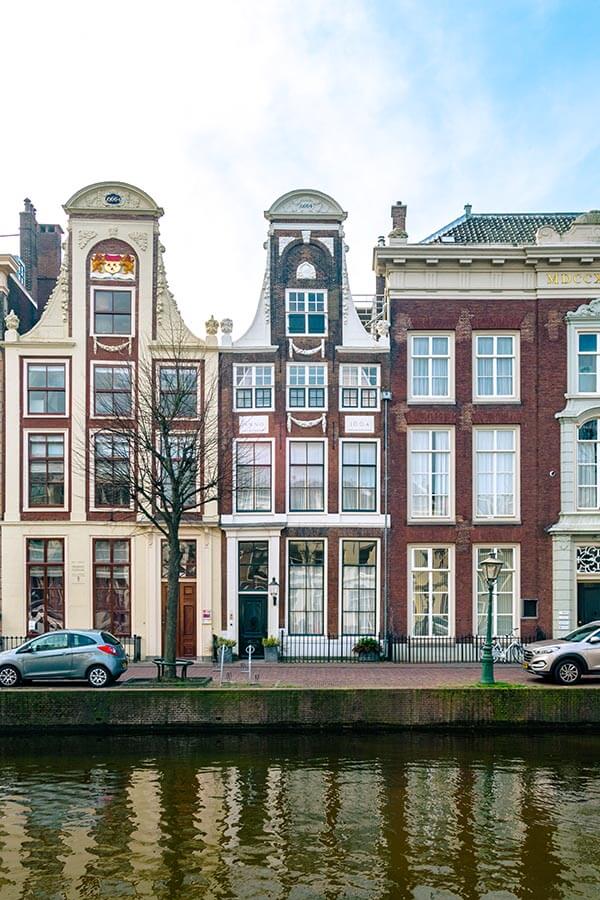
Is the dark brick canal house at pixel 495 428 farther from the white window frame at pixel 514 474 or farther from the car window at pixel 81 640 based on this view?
the car window at pixel 81 640

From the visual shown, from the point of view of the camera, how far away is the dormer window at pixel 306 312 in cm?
2950

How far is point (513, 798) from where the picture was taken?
1464 cm

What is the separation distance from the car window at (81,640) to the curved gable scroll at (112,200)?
15.4 meters

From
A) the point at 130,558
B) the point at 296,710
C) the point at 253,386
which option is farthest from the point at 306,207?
the point at 296,710

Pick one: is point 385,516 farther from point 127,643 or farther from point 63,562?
point 63,562

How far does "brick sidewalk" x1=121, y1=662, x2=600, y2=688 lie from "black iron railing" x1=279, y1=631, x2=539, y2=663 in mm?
955

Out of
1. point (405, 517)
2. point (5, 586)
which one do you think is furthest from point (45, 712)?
point (405, 517)

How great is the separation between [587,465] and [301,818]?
19552mm

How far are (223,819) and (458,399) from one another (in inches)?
751

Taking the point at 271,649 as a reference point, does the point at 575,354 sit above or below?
above

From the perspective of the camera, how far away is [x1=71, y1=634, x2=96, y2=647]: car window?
2247cm

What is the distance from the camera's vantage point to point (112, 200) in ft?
96.4

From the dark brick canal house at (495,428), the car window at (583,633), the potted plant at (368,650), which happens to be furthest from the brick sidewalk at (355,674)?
the dark brick canal house at (495,428)

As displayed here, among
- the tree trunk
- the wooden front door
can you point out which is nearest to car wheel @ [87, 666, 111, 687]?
the tree trunk
